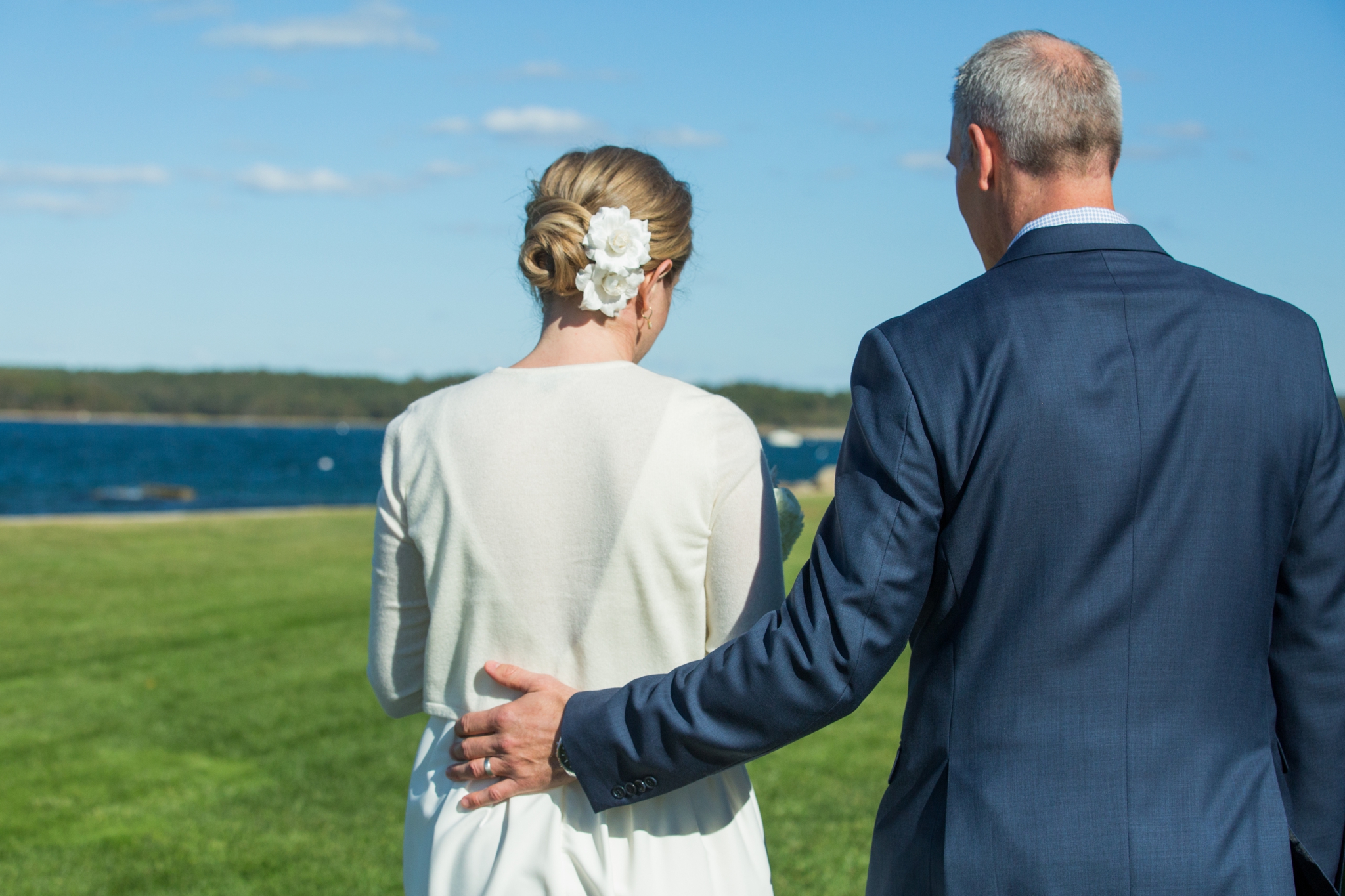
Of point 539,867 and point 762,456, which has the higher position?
point 762,456

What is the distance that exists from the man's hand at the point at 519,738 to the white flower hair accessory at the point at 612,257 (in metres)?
0.75

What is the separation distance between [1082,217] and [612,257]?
874 millimetres

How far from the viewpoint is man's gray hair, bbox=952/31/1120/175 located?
6.42 ft

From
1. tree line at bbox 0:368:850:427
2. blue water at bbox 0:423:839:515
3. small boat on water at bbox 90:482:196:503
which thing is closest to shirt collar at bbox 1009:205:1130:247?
blue water at bbox 0:423:839:515

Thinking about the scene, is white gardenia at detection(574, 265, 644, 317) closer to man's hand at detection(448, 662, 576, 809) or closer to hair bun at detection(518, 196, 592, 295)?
hair bun at detection(518, 196, 592, 295)

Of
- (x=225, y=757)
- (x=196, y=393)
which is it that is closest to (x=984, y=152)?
(x=225, y=757)

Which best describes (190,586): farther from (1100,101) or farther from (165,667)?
(1100,101)

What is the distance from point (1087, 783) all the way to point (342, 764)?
204 inches

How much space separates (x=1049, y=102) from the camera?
1.95 meters

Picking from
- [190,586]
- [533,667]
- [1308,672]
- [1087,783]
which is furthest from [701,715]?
[190,586]

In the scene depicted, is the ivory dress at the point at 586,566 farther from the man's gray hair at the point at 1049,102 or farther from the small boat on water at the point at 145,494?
the small boat on water at the point at 145,494

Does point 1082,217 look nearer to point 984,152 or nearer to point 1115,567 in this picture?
point 984,152

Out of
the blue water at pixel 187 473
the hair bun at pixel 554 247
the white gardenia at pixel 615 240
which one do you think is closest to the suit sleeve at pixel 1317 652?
the white gardenia at pixel 615 240

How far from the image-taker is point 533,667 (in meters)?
2.20
